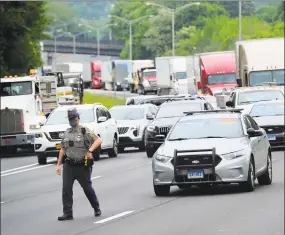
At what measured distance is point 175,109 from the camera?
53.7 feet

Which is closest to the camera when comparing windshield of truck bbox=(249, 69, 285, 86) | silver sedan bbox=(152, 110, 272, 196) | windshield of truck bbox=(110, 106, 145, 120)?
windshield of truck bbox=(249, 69, 285, 86)

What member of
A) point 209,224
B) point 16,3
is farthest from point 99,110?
point 16,3

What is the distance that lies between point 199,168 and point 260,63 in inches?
161

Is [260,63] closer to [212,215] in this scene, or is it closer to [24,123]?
[212,215]

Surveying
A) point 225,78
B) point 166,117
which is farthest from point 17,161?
point 166,117

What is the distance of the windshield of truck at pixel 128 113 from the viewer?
1569 cm

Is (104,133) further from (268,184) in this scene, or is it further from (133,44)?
(268,184)

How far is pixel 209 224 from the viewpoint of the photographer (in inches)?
581

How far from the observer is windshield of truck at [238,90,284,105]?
14.6 meters

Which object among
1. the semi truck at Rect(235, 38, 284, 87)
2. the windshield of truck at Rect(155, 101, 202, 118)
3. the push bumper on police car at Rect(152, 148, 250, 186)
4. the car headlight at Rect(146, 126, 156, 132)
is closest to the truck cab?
the car headlight at Rect(146, 126, 156, 132)

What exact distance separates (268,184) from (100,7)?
6368 millimetres

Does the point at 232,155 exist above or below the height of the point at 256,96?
below

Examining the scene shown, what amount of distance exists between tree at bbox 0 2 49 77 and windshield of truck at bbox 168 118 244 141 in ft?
10.3

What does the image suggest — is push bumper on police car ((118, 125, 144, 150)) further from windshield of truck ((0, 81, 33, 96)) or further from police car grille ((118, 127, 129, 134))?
windshield of truck ((0, 81, 33, 96))
